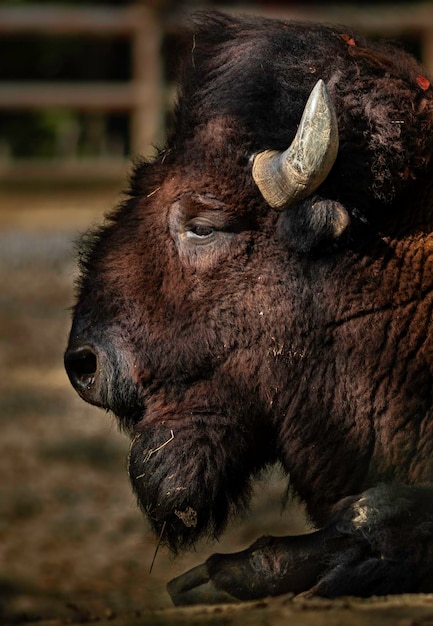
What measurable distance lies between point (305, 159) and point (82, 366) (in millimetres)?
1105

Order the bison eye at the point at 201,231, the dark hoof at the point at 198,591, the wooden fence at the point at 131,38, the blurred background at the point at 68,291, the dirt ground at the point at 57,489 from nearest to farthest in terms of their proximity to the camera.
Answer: the dark hoof at the point at 198,591 < the bison eye at the point at 201,231 < the dirt ground at the point at 57,489 < the blurred background at the point at 68,291 < the wooden fence at the point at 131,38

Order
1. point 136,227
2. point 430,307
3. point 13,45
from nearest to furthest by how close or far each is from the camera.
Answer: point 430,307
point 136,227
point 13,45

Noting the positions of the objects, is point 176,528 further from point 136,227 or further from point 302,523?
point 302,523

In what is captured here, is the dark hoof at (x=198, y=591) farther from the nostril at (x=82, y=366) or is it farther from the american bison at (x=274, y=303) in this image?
the nostril at (x=82, y=366)

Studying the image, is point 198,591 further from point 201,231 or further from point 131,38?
point 131,38

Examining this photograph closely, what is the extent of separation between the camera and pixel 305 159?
12.3 ft

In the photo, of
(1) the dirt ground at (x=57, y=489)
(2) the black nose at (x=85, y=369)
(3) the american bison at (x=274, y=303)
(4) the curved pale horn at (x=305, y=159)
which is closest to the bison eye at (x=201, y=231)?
(3) the american bison at (x=274, y=303)

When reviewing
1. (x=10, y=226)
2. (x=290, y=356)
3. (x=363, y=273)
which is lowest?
(x=10, y=226)

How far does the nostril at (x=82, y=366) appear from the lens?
4.10 metres

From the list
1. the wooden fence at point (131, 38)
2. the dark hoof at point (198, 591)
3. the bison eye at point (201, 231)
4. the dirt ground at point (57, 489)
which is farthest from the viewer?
the wooden fence at point (131, 38)

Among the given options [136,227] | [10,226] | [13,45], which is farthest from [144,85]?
[136,227]

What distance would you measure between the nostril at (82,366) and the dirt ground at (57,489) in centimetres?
41

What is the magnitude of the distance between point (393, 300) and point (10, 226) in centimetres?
887

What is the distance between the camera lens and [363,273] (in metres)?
3.94
